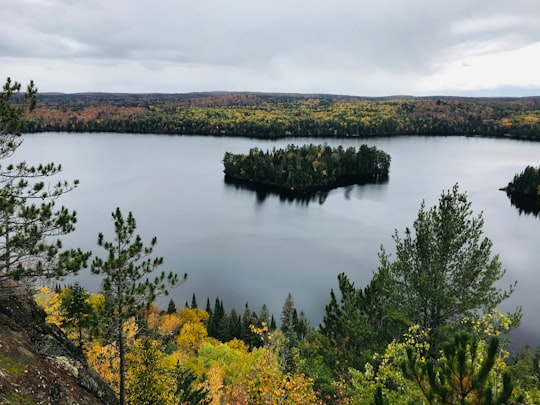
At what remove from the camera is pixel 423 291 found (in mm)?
17344

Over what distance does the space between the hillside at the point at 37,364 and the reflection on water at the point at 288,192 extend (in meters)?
88.5

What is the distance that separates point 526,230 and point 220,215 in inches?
2527

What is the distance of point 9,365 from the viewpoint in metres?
11.2

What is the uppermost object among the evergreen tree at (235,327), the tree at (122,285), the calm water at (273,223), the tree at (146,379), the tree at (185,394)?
the tree at (122,285)

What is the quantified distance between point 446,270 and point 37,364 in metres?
16.1

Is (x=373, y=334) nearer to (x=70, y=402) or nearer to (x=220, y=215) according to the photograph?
(x=70, y=402)

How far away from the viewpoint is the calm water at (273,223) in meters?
57.4

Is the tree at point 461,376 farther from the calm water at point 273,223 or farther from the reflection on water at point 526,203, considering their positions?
the reflection on water at point 526,203

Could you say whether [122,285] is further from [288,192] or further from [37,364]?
[288,192]

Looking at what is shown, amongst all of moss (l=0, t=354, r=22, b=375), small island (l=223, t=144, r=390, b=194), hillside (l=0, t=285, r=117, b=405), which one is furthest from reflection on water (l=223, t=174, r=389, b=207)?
moss (l=0, t=354, r=22, b=375)

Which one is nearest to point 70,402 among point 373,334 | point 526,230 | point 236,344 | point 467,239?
point 373,334

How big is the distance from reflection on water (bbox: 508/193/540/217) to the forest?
301 feet

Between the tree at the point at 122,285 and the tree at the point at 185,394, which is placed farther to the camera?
the tree at the point at 185,394

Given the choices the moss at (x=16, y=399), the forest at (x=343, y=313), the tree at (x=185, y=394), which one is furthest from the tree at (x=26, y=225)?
the tree at (x=185, y=394)
